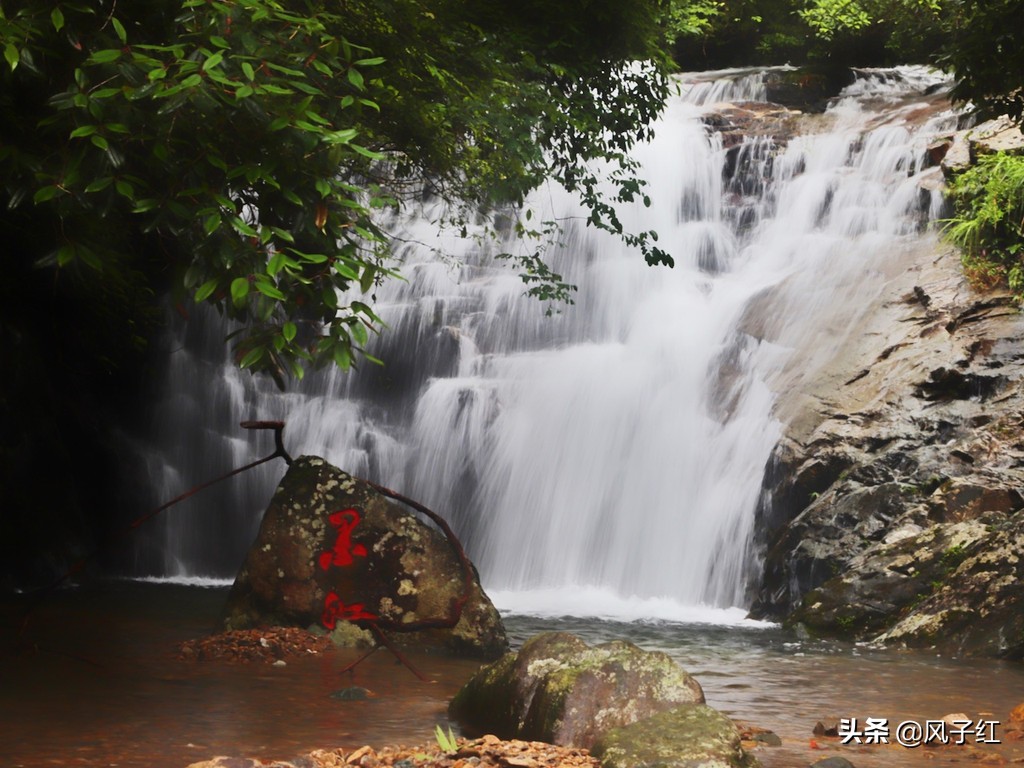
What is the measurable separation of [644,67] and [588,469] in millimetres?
4501

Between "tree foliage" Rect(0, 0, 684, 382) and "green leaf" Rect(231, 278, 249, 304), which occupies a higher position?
"tree foliage" Rect(0, 0, 684, 382)

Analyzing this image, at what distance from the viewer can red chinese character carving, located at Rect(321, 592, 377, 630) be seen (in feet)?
24.5

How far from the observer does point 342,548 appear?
24.7ft

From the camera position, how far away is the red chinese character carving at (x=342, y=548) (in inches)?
296

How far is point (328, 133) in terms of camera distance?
15.9 feet

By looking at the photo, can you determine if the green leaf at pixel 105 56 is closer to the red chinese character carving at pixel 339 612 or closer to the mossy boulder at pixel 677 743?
the mossy boulder at pixel 677 743

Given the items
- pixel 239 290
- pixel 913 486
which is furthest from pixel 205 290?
pixel 913 486

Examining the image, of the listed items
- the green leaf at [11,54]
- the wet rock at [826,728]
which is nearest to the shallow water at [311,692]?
the wet rock at [826,728]

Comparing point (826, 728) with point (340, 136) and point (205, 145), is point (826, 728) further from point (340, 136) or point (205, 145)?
point (205, 145)

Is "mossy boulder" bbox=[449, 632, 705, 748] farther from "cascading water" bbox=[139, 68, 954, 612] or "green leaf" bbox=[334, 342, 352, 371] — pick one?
"cascading water" bbox=[139, 68, 954, 612]

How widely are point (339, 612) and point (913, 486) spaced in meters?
5.94

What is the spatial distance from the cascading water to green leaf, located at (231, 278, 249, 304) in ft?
23.0

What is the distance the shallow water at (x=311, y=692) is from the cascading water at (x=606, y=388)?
2.84 m

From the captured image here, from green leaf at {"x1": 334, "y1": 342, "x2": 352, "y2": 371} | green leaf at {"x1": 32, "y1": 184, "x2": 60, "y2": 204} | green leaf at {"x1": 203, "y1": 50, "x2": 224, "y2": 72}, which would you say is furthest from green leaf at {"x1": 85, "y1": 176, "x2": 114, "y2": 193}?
green leaf at {"x1": 334, "y1": 342, "x2": 352, "y2": 371}
